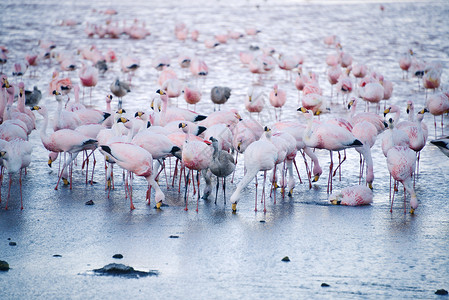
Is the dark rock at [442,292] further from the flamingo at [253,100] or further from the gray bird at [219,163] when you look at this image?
the flamingo at [253,100]

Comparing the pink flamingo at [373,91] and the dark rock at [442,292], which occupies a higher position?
the pink flamingo at [373,91]

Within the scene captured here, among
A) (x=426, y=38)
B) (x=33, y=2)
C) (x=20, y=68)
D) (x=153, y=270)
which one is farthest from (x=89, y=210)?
(x=33, y=2)

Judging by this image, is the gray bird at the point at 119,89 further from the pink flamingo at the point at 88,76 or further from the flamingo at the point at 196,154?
the flamingo at the point at 196,154

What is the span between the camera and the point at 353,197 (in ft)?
24.1

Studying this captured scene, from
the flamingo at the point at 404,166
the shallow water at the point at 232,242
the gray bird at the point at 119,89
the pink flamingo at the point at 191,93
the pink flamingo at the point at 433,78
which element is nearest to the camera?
the shallow water at the point at 232,242

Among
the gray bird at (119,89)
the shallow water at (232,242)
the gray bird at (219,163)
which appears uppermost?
the gray bird at (119,89)

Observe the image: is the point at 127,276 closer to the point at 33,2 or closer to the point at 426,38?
the point at 426,38

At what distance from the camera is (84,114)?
365 inches

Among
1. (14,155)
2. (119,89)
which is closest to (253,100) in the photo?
(119,89)

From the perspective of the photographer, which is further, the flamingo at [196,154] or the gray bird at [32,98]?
the gray bird at [32,98]

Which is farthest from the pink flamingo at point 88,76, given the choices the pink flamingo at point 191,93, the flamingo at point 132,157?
the flamingo at point 132,157

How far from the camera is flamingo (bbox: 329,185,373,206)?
7.36 metres

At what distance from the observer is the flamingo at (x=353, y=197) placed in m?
7.36

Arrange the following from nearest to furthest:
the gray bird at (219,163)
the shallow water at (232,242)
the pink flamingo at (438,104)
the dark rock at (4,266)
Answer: the shallow water at (232,242) → the dark rock at (4,266) → the gray bird at (219,163) → the pink flamingo at (438,104)
